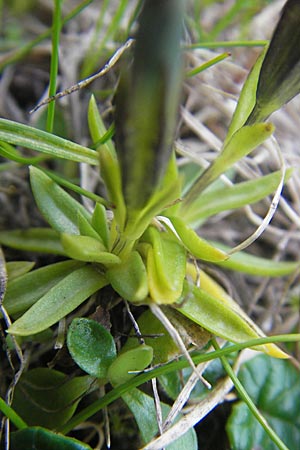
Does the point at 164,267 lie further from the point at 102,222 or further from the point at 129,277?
the point at 102,222

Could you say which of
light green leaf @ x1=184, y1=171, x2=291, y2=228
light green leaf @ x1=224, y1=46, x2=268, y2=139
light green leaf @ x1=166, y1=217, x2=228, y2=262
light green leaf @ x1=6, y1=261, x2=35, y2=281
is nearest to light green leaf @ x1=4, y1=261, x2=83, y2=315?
light green leaf @ x1=6, y1=261, x2=35, y2=281

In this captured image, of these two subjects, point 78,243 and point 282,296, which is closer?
point 78,243

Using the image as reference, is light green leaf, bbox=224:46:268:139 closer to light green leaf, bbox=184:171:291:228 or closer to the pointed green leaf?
the pointed green leaf

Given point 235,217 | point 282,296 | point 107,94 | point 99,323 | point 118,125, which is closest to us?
point 118,125

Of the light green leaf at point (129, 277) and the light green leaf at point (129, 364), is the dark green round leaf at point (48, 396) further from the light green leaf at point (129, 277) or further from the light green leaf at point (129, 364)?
the light green leaf at point (129, 277)

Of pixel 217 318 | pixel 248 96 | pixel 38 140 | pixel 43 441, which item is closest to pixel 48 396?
pixel 43 441

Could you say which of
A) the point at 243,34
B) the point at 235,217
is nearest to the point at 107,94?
the point at 235,217

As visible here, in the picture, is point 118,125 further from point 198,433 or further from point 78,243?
point 198,433
